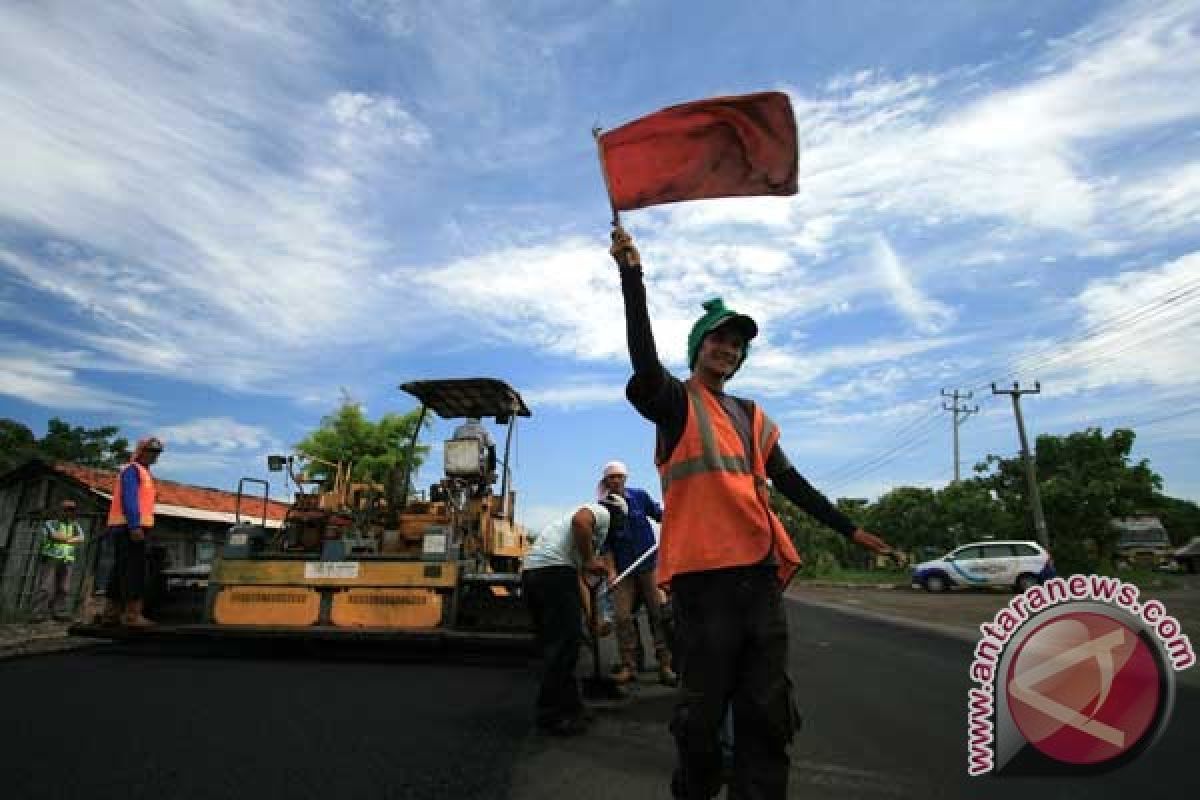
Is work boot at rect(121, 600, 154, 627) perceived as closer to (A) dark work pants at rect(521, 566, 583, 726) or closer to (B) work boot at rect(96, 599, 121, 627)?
(B) work boot at rect(96, 599, 121, 627)

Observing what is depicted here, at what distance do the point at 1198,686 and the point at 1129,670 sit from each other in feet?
16.4

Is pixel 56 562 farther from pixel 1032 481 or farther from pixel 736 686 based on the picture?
pixel 1032 481

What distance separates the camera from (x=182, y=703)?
4.50 metres

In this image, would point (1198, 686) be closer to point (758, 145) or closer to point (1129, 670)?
point (1129, 670)

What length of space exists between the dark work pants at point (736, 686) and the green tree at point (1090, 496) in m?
28.6

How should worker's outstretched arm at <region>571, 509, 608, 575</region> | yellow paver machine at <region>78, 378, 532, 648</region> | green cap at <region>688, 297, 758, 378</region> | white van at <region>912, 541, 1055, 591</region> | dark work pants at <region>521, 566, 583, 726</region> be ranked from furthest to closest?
white van at <region>912, 541, 1055, 591</region> < yellow paver machine at <region>78, 378, 532, 648</region> < worker's outstretched arm at <region>571, 509, 608, 575</region> < dark work pants at <region>521, 566, 583, 726</region> < green cap at <region>688, 297, 758, 378</region>

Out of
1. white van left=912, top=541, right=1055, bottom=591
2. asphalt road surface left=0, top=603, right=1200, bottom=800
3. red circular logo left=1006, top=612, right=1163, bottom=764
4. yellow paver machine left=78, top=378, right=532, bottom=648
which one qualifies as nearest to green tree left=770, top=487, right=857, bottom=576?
white van left=912, top=541, right=1055, bottom=591

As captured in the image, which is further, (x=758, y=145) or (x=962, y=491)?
(x=962, y=491)

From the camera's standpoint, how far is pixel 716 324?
2.52 m

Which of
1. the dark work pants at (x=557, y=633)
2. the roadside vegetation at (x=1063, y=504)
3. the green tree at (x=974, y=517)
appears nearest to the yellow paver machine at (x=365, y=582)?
the dark work pants at (x=557, y=633)

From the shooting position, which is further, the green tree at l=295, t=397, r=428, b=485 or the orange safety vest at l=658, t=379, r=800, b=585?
the green tree at l=295, t=397, r=428, b=485

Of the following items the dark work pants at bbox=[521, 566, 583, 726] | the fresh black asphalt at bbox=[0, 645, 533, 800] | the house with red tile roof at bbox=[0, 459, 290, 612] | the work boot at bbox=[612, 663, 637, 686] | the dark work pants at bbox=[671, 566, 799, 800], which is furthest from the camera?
the house with red tile roof at bbox=[0, 459, 290, 612]

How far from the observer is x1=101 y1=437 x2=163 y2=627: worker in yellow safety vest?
22.1ft

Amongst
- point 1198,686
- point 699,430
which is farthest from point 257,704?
point 1198,686
